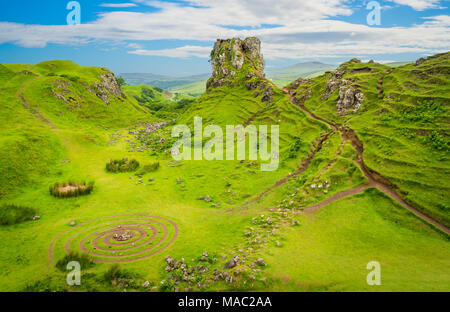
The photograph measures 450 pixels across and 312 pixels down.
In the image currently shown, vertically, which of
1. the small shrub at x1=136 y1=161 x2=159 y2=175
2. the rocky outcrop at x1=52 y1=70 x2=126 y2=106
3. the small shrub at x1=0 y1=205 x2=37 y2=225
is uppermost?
the rocky outcrop at x1=52 y1=70 x2=126 y2=106

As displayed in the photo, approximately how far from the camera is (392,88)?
65.7 meters

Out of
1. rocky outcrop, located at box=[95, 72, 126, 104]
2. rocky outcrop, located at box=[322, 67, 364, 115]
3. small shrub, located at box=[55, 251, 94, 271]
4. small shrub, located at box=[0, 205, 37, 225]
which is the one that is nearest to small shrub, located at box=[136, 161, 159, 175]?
small shrub, located at box=[0, 205, 37, 225]

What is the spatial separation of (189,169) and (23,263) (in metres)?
41.2

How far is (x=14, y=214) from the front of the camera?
1510 inches

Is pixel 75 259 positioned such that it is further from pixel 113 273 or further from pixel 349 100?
pixel 349 100

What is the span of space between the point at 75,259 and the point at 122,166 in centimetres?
3689

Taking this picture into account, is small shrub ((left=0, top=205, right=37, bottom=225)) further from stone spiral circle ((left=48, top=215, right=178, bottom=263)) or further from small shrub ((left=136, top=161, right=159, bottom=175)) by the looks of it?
small shrub ((left=136, top=161, right=159, bottom=175))

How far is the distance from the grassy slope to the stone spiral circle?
4026 centimetres

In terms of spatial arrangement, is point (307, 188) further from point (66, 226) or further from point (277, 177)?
point (66, 226)

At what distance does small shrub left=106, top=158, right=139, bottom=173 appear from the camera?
6327 centimetres

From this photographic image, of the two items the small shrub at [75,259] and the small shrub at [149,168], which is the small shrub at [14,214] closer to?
the small shrub at [75,259]

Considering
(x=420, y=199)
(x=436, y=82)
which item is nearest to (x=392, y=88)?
(x=436, y=82)

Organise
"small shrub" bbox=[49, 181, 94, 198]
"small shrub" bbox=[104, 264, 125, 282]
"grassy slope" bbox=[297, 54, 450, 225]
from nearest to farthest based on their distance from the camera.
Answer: "small shrub" bbox=[104, 264, 125, 282], "grassy slope" bbox=[297, 54, 450, 225], "small shrub" bbox=[49, 181, 94, 198]

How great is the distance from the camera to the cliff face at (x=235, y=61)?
126075 mm
